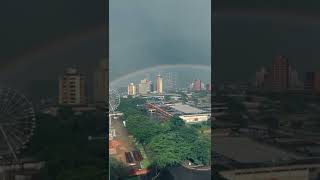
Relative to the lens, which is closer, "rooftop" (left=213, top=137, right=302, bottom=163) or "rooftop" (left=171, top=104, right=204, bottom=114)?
"rooftop" (left=213, top=137, right=302, bottom=163)

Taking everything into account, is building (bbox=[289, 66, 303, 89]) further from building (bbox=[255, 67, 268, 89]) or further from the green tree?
the green tree

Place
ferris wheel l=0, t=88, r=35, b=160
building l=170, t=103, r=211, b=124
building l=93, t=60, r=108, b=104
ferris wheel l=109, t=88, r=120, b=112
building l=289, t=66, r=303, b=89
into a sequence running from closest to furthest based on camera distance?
ferris wheel l=0, t=88, r=35, b=160
building l=93, t=60, r=108, b=104
building l=289, t=66, r=303, b=89
ferris wheel l=109, t=88, r=120, b=112
building l=170, t=103, r=211, b=124

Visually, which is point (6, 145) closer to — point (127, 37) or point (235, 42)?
point (127, 37)

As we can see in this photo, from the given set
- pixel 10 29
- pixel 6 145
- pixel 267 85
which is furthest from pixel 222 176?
pixel 10 29

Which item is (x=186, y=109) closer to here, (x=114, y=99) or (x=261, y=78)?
(x=114, y=99)

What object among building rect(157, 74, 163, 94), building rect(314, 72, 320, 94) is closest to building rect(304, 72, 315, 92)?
building rect(314, 72, 320, 94)

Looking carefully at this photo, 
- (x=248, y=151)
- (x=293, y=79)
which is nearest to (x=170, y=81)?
(x=248, y=151)
